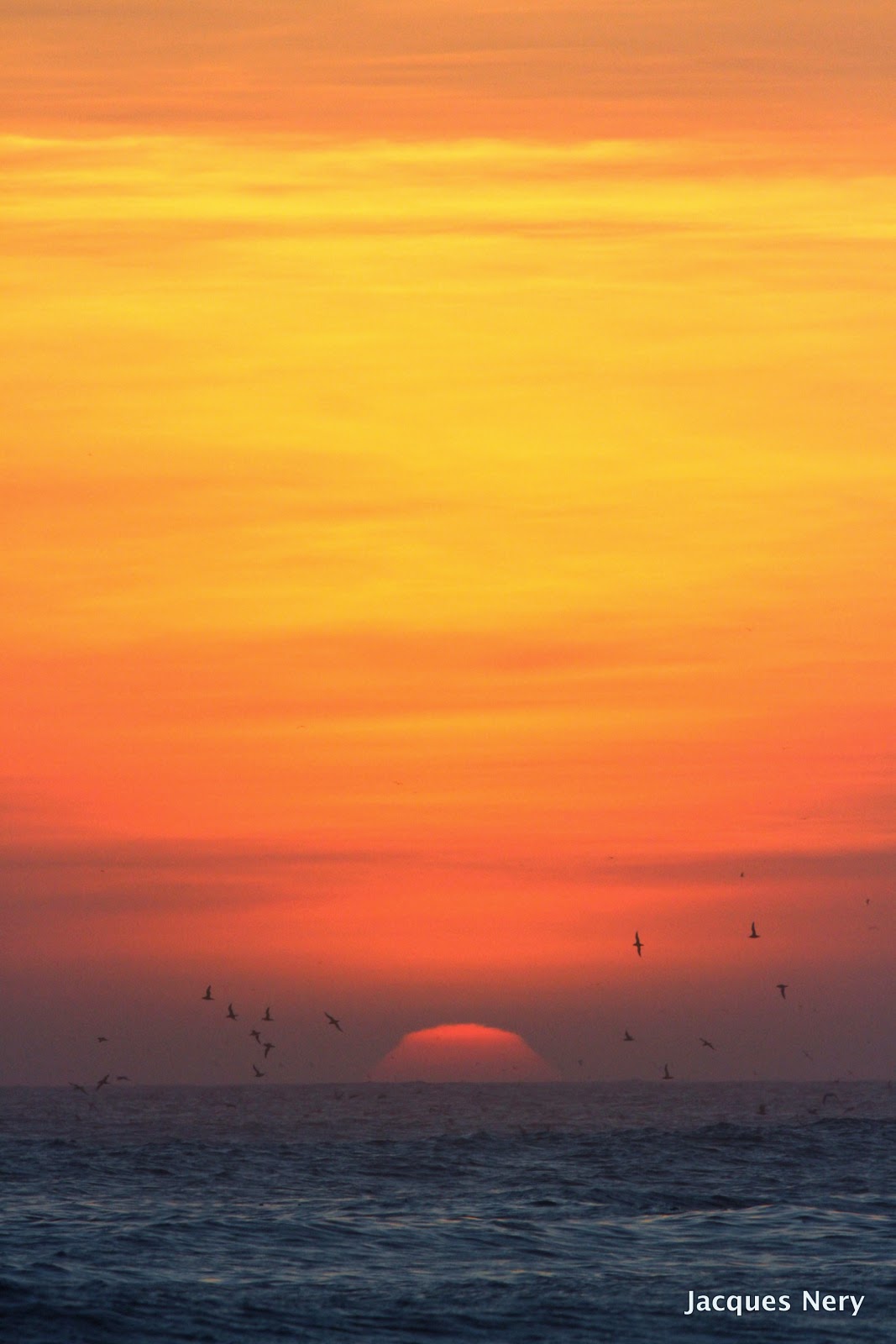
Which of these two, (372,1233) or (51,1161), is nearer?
(372,1233)

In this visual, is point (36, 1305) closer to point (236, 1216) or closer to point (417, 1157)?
point (236, 1216)

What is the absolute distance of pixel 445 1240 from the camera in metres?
60.7

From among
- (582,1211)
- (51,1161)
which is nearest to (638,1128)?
(51,1161)

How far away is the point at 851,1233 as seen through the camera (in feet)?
200

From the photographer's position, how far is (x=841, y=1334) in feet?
147

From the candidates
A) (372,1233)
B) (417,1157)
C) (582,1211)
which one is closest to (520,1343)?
(372,1233)

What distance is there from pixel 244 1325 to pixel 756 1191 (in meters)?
37.9

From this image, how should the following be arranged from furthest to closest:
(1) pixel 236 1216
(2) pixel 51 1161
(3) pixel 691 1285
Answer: (2) pixel 51 1161
(1) pixel 236 1216
(3) pixel 691 1285

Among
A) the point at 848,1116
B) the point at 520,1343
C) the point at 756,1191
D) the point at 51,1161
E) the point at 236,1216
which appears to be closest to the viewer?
the point at 520,1343

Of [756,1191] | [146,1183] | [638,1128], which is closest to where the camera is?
[756,1191]

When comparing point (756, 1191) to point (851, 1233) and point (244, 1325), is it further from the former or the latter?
point (244, 1325)

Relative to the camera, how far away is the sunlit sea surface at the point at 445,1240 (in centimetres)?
4634

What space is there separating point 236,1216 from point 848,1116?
101876 mm

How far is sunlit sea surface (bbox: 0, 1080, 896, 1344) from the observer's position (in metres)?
46.3
